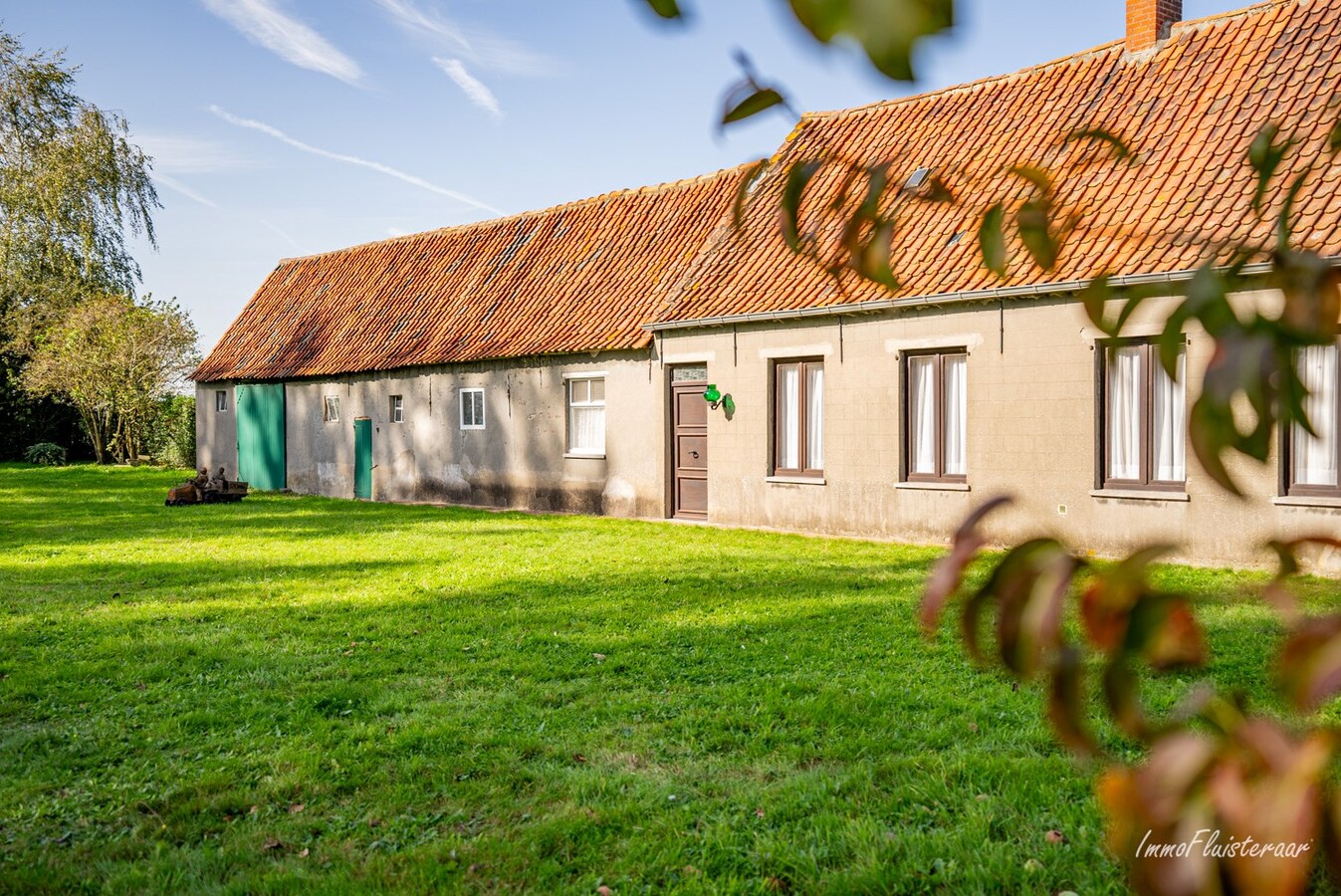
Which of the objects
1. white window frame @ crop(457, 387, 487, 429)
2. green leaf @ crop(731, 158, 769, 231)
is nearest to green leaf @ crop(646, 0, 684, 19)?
green leaf @ crop(731, 158, 769, 231)

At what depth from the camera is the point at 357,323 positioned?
1024 inches

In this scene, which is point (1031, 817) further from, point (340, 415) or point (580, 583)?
point (340, 415)

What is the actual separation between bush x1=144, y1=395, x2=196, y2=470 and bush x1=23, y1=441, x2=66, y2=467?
3.57 meters

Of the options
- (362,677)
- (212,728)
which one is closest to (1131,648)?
(212,728)

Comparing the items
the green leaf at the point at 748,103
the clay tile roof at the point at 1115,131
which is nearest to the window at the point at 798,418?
the clay tile roof at the point at 1115,131

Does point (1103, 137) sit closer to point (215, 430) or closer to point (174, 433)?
point (215, 430)

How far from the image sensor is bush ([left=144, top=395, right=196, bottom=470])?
35.3 metres

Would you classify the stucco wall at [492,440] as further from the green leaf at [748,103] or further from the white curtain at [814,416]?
the green leaf at [748,103]

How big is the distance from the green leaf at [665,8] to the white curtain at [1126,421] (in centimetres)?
1259

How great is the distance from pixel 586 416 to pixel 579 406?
245 millimetres

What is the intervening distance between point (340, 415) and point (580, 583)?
15900mm

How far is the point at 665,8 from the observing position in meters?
0.96

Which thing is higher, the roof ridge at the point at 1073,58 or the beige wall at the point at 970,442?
the roof ridge at the point at 1073,58

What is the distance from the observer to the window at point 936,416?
1414 centimetres
